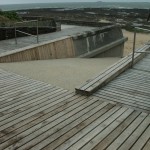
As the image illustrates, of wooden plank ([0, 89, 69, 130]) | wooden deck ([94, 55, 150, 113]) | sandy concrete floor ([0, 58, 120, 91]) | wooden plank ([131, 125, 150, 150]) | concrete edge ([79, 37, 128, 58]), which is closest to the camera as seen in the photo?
wooden plank ([131, 125, 150, 150])

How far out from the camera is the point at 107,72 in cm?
755

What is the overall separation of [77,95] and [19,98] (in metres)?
→ 1.22

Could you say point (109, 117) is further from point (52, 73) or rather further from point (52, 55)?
point (52, 55)

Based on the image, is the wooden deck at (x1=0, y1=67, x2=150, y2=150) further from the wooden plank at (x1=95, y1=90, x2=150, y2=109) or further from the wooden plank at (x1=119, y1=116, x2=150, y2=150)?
the wooden plank at (x1=95, y1=90, x2=150, y2=109)

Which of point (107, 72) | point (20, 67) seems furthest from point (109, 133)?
point (20, 67)

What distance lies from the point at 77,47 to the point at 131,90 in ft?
22.9

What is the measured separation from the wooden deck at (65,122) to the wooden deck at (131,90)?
0.86ft

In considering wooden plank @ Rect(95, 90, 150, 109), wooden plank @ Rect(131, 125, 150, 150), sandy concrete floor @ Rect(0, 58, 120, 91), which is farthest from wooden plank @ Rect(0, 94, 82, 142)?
wooden plank @ Rect(131, 125, 150, 150)

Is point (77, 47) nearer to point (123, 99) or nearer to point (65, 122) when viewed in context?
point (123, 99)

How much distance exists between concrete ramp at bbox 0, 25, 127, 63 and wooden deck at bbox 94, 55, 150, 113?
3.99 meters

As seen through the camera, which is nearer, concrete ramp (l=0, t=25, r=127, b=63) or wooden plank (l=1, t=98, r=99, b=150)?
wooden plank (l=1, t=98, r=99, b=150)

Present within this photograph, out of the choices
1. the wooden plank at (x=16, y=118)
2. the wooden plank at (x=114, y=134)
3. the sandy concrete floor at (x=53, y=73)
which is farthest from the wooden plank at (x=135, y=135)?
the sandy concrete floor at (x=53, y=73)

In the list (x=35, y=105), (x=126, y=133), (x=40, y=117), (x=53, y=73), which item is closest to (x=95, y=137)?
(x=126, y=133)

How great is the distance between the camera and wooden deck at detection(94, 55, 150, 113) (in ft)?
19.4
